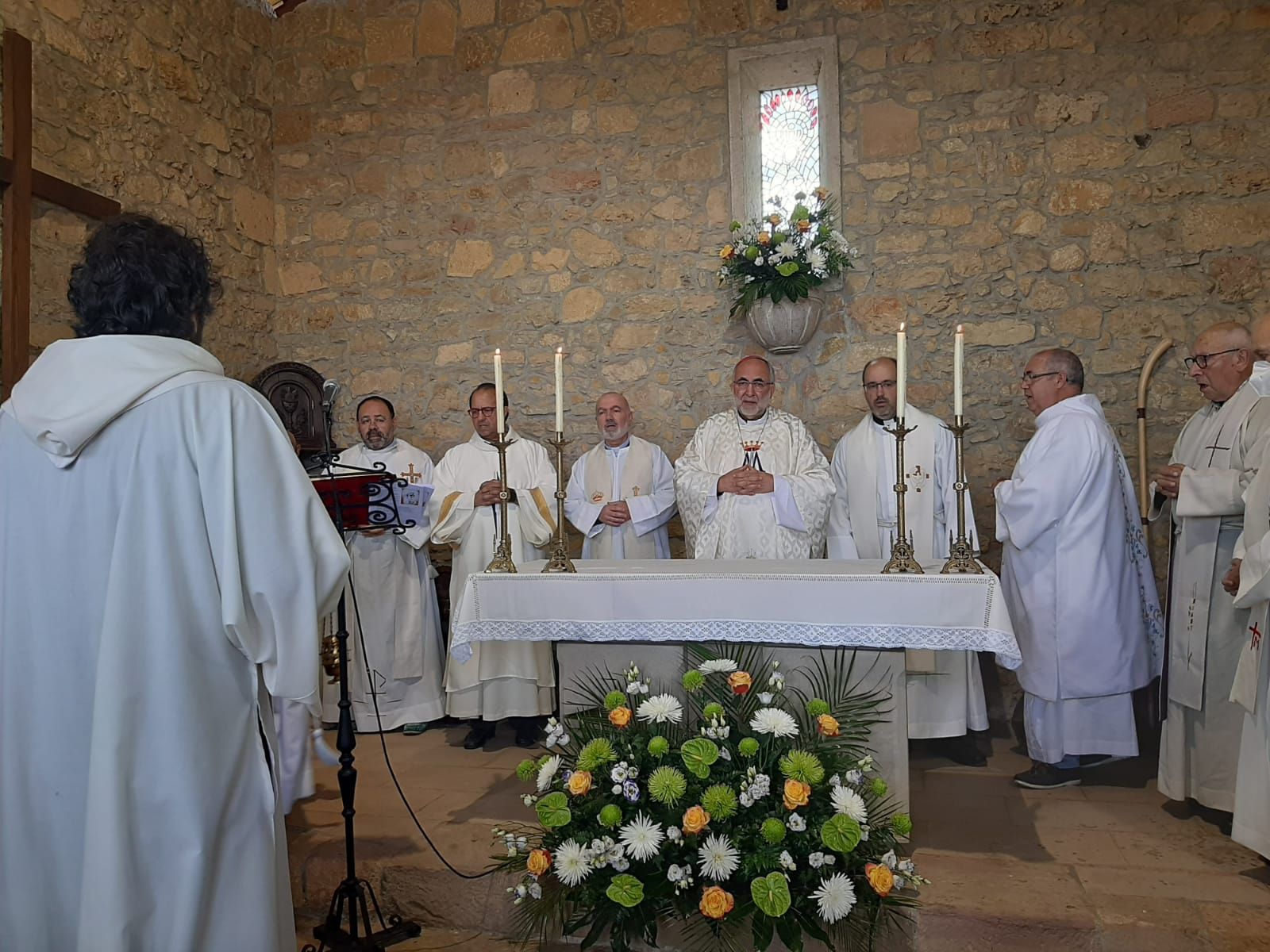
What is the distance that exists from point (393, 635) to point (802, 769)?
11.0ft

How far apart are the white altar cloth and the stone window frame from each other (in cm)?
328

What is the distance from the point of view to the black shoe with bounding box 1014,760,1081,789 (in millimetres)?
4367

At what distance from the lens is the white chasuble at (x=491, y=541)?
16.6 ft

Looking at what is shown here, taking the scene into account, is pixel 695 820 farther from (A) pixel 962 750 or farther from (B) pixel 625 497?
(B) pixel 625 497

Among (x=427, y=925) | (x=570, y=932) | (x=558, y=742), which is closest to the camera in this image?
(x=570, y=932)

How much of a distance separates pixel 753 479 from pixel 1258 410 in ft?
6.62

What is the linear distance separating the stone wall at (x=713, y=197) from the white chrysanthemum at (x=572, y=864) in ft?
12.3

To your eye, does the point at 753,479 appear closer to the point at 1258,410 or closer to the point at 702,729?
the point at 702,729

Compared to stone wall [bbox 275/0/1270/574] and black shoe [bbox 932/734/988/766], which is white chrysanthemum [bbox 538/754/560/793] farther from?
stone wall [bbox 275/0/1270/574]

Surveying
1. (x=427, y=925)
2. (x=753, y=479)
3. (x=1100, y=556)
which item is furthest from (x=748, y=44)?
(x=427, y=925)

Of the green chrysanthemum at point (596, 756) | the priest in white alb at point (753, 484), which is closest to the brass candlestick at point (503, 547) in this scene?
the green chrysanthemum at point (596, 756)

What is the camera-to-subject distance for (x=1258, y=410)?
3.77 metres

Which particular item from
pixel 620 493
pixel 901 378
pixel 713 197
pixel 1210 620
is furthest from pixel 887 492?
→ pixel 713 197

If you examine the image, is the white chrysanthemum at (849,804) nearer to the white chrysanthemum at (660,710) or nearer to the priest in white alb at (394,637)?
the white chrysanthemum at (660,710)
